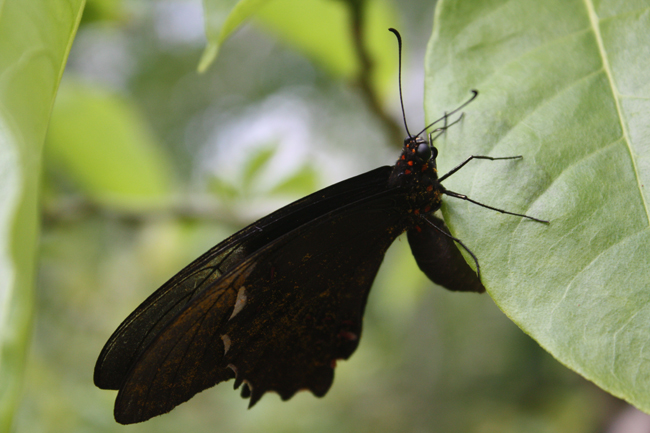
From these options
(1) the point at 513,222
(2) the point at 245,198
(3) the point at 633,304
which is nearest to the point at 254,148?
(2) the point at 245,198

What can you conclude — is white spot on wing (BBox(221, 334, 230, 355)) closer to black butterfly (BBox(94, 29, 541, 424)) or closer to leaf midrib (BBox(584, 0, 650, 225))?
black butterfly (BBox(94, 29, 541, 424))

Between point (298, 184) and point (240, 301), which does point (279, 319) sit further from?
point (298, 184)

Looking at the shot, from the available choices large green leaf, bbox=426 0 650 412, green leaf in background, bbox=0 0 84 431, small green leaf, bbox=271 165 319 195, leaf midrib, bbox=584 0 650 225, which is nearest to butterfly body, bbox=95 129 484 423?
large green leaf, bbox=426 0 650 412

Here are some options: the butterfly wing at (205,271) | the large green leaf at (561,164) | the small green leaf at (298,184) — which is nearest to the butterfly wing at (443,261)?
the butterfly wing at (205,271)

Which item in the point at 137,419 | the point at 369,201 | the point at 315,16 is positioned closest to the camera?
the point at 137,419

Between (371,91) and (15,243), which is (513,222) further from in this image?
(371,91)

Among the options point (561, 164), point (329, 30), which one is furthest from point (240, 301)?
point (329, 30)

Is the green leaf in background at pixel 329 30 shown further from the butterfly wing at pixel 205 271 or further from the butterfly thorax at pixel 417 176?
the butterfly wing at pixel 205 271

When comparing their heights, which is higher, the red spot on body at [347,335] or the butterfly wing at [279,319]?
the butterfly wing at [279,319]
